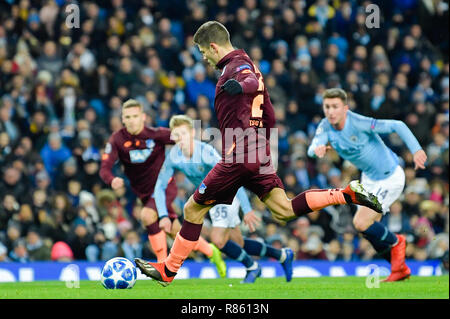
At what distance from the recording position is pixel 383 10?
2089cm

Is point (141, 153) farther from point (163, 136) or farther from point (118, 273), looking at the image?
point (118, 273)

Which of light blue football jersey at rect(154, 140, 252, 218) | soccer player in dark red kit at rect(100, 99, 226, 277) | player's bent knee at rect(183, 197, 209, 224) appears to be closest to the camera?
player's bent knee at rect(183, 197, 209, 224)

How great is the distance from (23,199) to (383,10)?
9.94 m

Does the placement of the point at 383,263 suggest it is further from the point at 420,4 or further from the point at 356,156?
the point at 420,4

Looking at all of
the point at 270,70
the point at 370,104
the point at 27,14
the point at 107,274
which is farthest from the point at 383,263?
the point at 27,14

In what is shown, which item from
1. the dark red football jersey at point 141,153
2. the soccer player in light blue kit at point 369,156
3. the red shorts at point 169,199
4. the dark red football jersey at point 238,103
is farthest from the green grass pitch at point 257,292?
the dark red football jersey at point 141,153

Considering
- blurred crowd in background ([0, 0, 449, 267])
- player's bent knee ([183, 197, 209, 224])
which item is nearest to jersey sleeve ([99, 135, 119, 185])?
blurred crowd in background ([0, 0, 449, 267])

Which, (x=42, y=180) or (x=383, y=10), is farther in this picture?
(x=383, y=10)

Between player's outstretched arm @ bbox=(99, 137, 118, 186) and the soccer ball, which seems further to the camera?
player's outstretched arm @ bbox=(99, 137, 118, 186)

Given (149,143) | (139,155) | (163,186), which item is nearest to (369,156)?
(163,186)

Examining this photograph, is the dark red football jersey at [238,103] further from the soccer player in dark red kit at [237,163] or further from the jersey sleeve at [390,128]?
the jersey sleeve at [390,128]

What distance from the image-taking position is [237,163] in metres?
8.40

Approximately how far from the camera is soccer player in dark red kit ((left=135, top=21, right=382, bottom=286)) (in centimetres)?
838

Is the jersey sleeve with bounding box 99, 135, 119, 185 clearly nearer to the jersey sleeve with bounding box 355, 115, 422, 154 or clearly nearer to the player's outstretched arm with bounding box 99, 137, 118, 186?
the player's outstretched arm with bounding box 99, 137, 118, 186
